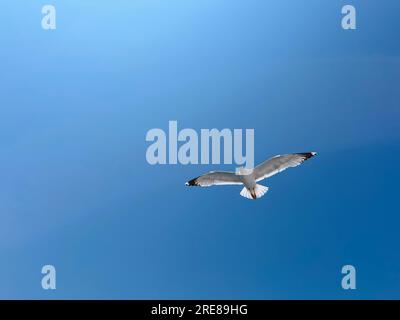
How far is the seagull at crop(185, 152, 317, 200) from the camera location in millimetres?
3092

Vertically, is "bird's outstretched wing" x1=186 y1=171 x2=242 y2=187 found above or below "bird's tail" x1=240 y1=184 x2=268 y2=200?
above

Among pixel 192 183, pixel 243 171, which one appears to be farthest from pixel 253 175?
pixel 192 183

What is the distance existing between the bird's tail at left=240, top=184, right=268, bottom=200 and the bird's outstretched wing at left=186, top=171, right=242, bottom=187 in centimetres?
6

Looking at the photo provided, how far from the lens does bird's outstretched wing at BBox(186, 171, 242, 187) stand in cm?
312

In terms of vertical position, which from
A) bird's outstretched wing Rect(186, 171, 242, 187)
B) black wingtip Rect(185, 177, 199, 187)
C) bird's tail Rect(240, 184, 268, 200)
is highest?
bird's outstretched wing Rect(186, 171, 242, 187)

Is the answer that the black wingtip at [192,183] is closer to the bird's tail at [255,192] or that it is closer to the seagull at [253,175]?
the seagull at [253,175]

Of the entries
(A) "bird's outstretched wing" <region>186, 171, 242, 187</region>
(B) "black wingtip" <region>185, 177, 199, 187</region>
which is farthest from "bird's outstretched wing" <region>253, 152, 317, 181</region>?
(B) "black wingtip" <region>185, 177, 199, 187</region>

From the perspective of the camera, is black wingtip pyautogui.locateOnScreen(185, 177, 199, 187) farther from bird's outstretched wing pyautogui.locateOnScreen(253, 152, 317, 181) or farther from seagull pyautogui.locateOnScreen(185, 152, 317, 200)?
bird's outstretched wing pyautogui.locateOnScreen(253, 152, 317, 181)
